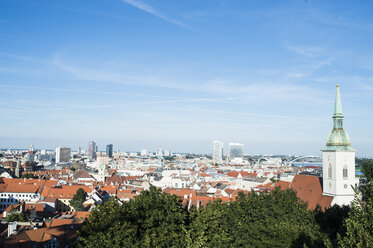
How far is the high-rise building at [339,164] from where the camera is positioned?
1880 inches

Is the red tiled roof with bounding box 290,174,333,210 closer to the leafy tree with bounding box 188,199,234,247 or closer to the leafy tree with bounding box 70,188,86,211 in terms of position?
the leafy tree with bounding box 188,199,234,247

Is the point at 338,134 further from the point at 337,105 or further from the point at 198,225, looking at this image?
the point at 198,225

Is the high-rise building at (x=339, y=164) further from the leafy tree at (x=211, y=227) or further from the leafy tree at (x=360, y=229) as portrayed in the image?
the leafy tree at (x=360, y=229)

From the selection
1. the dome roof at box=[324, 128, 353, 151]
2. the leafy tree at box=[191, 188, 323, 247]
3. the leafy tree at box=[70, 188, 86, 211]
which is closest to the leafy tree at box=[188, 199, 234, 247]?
the leafy tree at box=[191, 188, 323, 247]

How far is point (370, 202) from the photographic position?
16656 mm

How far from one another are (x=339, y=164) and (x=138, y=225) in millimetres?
31089

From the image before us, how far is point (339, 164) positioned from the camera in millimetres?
48375

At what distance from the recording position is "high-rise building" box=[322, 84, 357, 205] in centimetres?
4775

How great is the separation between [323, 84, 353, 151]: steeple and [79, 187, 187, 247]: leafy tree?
1051 inches

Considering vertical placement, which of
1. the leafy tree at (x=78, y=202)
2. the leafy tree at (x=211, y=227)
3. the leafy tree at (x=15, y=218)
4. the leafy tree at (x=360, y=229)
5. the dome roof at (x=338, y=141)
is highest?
the dome roof at (x=338, y=141)

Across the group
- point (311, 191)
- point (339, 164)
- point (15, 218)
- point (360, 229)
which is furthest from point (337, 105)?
Answer: point (15, 218)

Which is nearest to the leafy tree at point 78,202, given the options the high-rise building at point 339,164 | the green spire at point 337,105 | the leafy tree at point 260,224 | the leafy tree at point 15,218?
the leafy tree at point 15,218

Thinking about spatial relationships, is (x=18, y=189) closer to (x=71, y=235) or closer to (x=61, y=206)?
(x=61, y=206)

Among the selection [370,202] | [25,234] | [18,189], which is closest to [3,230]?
[25,234]
